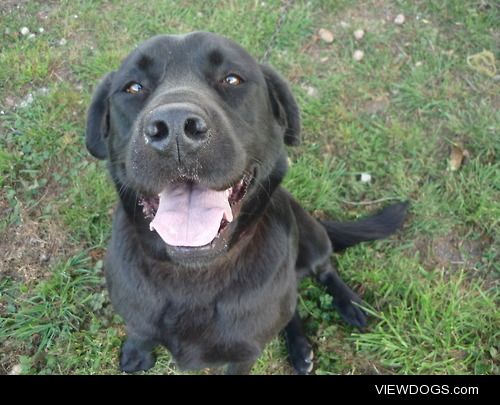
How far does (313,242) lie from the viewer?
2.68 m

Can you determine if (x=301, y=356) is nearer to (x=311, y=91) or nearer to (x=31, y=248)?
(x=31, y=248)

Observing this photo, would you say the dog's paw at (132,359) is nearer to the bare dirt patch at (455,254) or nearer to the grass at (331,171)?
the grass at (331,171)

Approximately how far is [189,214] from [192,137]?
354 millimetres

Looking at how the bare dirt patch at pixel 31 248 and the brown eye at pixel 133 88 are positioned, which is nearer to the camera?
the brown eye at pixel 133 88

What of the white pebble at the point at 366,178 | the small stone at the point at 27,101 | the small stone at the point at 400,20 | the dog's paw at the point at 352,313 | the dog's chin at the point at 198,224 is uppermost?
the dog's chin at the point at 198,224

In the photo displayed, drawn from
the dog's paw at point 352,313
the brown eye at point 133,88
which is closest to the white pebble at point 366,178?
the dog's paw at point 352,313

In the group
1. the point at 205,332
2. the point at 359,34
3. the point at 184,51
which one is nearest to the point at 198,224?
the point at 205,332

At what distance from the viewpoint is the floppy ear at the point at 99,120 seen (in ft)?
7.02

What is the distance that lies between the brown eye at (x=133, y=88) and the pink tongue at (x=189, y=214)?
44 centimetres

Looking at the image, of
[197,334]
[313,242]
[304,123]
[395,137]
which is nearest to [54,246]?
[197,334]

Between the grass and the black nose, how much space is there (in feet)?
5.15

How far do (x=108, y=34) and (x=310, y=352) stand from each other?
270 cm

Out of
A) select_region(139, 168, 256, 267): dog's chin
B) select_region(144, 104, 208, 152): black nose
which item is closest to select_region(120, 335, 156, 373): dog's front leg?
select_region(139, 168, 256, 267): dog's chin
